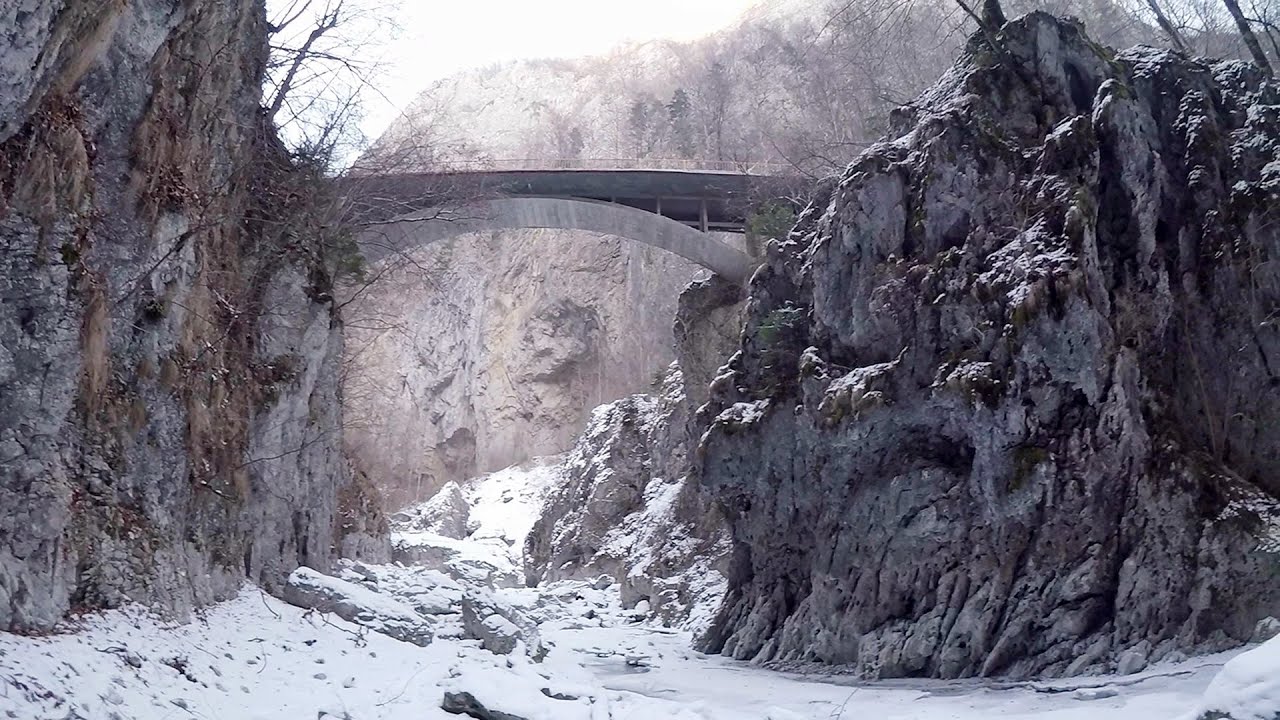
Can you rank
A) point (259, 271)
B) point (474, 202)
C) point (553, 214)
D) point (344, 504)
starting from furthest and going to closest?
point (553, 214) < point (474, 202) < point (344, 504) < point (259, 271)

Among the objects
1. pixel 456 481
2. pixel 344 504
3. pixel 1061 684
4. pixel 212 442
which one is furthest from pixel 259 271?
pixel 456 481

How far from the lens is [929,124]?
15.2 m

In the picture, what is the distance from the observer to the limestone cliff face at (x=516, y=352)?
59312 millimetres

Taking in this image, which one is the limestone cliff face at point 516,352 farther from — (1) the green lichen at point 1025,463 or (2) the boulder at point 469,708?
(2) the boulder at point 469,708

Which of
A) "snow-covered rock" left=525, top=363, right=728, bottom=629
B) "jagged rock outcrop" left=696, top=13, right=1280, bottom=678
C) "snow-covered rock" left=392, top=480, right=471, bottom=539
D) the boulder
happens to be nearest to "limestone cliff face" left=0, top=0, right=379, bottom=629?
the boulder

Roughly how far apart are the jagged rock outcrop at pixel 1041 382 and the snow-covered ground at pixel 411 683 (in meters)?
1.17

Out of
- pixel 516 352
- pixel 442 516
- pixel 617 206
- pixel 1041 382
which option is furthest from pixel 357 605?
pixel 516 352

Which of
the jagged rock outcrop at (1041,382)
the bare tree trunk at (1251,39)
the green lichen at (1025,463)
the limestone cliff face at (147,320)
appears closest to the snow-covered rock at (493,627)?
the limestone cliff face at (147,320)

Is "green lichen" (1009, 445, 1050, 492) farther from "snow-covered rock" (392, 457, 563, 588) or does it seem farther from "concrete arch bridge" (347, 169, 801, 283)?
"snow-covered rock" (392, 457, 563, 588)

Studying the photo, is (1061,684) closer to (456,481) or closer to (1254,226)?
(1254,226)

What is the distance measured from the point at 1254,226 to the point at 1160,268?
1207 mm

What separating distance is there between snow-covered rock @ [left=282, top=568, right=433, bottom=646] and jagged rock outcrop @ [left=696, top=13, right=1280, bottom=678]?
623cm

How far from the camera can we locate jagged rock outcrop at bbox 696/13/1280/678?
11.7m

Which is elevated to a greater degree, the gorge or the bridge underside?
the bridge underside
